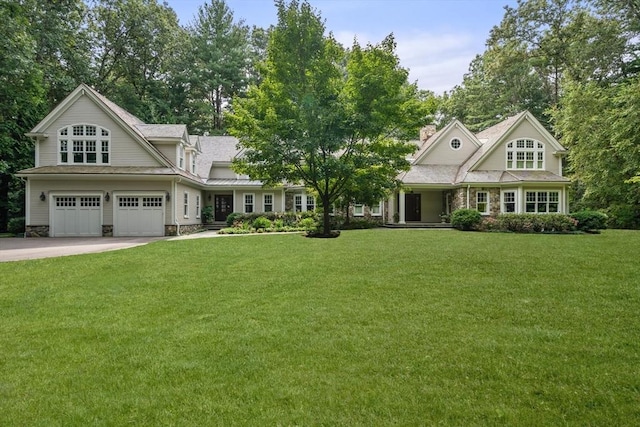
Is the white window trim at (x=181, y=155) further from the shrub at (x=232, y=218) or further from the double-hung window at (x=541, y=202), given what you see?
the double-hung window at (x=541, y=202)

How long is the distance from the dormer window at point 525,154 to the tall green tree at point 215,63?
2639 cm

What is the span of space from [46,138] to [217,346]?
66.7 ft

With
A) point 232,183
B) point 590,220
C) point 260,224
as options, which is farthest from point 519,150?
point 232,183

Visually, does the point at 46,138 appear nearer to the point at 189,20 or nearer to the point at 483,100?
the point at 189,20

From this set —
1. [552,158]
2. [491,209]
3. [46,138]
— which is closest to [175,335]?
Answer: [46,138]

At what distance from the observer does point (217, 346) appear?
441 cm

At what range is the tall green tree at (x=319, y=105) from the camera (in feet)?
51.7

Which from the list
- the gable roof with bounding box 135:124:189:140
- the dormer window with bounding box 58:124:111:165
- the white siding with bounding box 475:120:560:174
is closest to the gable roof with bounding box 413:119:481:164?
the white siding with bounding box 475:120:560:174

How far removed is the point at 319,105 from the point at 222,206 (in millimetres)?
13017

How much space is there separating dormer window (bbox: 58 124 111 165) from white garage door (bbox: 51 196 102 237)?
198cm

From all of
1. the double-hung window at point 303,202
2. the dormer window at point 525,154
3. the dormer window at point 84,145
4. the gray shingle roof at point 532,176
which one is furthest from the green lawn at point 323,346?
the dormer window at point 525,154

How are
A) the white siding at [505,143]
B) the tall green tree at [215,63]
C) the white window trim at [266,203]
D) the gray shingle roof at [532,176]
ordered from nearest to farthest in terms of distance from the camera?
the gray shingle roof at [532,176], the white siding at [505,143], the white window trim at [266,203], the tall green tree at [215,63]

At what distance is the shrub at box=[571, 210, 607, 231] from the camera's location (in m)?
19.0

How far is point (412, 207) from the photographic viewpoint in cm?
2692
